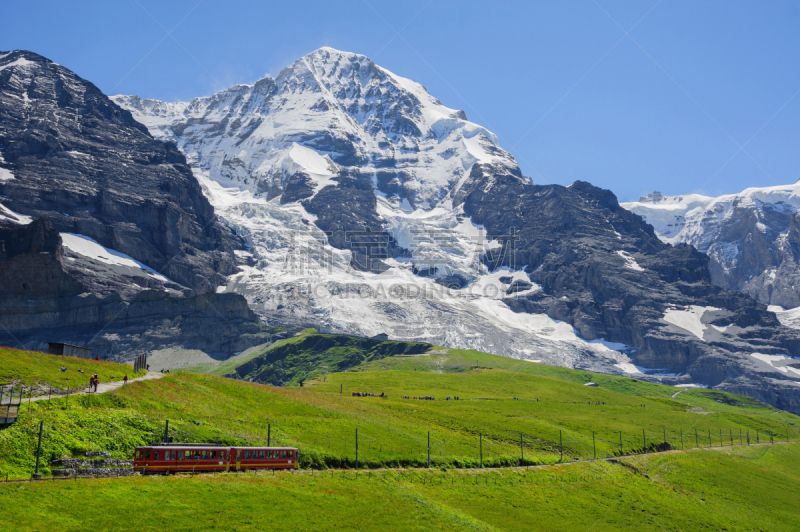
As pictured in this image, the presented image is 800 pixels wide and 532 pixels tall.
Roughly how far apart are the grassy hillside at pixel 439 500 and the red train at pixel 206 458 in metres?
2.01

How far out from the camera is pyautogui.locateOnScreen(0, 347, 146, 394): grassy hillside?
62.4 m

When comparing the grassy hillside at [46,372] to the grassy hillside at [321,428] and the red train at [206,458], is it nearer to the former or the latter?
the grassy hillside at [321,428]

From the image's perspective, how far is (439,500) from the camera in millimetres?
61031

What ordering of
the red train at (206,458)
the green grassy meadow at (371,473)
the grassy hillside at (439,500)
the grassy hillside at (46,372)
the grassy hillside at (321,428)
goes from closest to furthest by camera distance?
the grassy hillside at (439,500) < the green grassy meadow at (371,473) < the red train at (206,458) < the grassy hillside at (321,428) < the grassy hillside at (46,372)

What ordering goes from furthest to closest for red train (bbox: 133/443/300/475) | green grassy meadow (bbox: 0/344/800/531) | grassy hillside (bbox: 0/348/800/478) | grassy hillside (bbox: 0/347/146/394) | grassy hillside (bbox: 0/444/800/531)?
grassy hillside (bbox: 0/347/146/394) → grassy hillside (bbox: 0/348/800/478) → red train (bbox: 133/443/300/475) → green grassy meadow (bbox: 0/344/800/531) → grassy hillside (bbox: 0/444/800/531)

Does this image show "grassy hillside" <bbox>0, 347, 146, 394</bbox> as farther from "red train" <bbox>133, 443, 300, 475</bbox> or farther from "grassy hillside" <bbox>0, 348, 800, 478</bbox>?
"red train" <bbox>133, 443, 300, 475</bbox>

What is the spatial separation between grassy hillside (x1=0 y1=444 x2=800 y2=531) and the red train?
2006 millimetres

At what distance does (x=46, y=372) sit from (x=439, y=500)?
46216 millimetres

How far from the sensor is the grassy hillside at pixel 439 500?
40.2m

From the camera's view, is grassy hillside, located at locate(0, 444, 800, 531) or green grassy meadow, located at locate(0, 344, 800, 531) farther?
green grassy meadow, located at locate(0, 344, 800, 531)

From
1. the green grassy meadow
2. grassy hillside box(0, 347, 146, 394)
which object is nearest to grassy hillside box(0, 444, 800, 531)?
the green grassy meadow

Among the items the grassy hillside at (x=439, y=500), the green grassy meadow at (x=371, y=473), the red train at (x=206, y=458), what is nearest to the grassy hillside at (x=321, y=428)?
the green grassy meadow at (x=371, y=473)

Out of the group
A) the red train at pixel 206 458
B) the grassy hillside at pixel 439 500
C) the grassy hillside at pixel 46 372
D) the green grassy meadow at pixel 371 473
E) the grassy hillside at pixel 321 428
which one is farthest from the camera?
the grassy hillside at pixel 46 372

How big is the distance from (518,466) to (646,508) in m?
16.6
